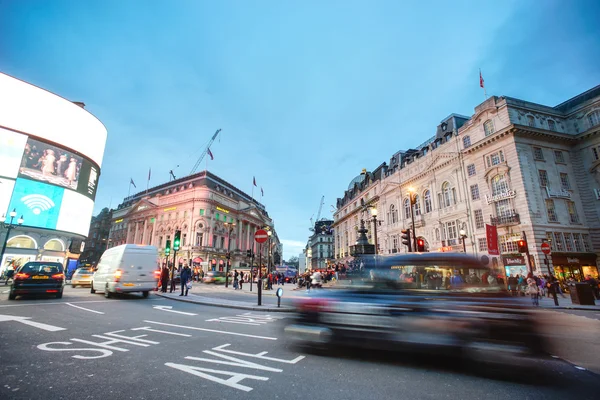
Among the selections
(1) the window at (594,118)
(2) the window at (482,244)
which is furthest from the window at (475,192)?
(1) the window at (594,118)

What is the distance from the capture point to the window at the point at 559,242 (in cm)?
2470

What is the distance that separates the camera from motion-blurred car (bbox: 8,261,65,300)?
12.2m

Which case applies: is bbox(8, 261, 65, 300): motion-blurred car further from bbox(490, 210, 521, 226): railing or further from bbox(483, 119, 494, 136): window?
bbox(483, 119, 494, 136): window

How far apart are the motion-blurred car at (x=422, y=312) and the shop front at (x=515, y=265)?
25.0 meters

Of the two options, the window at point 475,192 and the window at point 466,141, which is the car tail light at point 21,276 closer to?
the window at point 475,192

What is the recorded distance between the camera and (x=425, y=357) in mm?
4590

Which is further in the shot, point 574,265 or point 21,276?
point 574,265

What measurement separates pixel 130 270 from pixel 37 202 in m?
36.3

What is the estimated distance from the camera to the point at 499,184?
27.8 m

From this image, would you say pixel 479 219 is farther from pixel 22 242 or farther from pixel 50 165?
pixel 22 242

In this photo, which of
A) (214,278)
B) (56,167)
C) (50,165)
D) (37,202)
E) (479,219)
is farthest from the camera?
(56,167)

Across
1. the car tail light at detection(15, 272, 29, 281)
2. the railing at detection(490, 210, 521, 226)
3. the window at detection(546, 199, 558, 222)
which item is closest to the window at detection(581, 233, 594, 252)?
the window at detection(546, 199, 558, 222)

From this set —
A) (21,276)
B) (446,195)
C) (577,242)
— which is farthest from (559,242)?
(21,276)

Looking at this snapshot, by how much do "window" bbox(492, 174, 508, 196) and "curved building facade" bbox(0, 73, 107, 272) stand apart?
54.7 m
